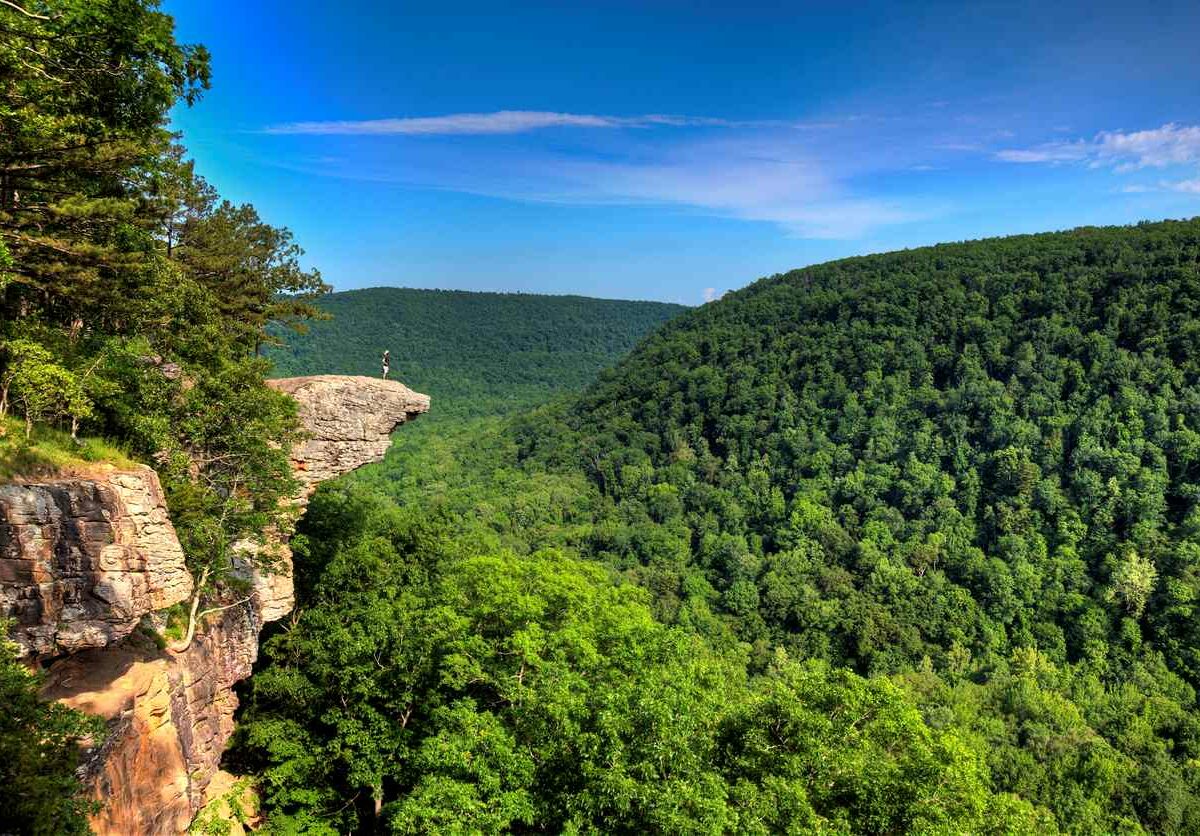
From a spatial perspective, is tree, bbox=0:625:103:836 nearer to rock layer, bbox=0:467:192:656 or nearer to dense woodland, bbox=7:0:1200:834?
dense woodland, bbox=7:0:1200:834

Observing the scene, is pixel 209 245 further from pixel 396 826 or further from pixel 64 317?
pixel 396 826

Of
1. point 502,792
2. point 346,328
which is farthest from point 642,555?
point 346,328

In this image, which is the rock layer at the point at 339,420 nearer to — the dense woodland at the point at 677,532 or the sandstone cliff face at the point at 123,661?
the dense woodland at the point at 677,532

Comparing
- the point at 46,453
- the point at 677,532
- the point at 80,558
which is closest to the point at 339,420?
the point at 46,453

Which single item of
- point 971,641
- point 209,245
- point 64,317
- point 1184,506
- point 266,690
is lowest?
point 971,641

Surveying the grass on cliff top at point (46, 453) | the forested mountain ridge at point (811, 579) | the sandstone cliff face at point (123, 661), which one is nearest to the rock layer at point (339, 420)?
the forested mountain ridge at point (811, 579)
